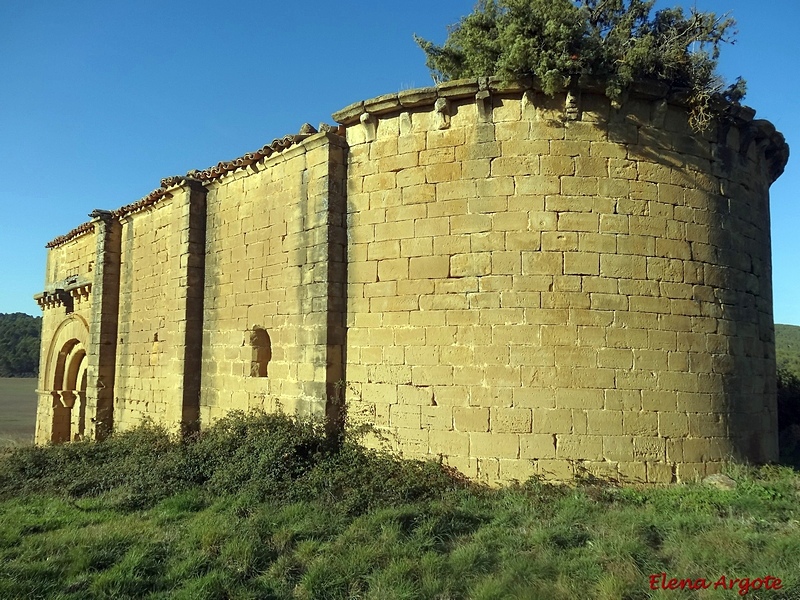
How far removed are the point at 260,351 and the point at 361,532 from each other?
13.2ft

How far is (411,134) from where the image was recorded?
7.28 meters

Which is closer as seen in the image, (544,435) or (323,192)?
(544,435)

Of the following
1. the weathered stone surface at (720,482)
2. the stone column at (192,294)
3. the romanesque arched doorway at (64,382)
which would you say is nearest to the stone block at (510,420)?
the weathered stone surface at (720,482)

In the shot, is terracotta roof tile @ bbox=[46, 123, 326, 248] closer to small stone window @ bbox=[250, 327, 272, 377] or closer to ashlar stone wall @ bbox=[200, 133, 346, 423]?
ashlar stone wall @ bbox=[200, 133, 346, 423]

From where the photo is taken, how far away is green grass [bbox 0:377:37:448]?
24.7 metres

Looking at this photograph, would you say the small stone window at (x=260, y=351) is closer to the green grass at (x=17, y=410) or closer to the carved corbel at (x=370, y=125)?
the carved corbel at (x=370, y=125)

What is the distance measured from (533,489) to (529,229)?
2.79 m

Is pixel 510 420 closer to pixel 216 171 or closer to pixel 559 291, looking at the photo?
pixel 559 291

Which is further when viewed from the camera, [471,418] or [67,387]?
[67,387]

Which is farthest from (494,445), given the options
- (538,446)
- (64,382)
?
(64,382)

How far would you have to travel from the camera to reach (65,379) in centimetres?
1440

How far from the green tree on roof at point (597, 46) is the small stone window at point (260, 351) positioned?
4.66 m

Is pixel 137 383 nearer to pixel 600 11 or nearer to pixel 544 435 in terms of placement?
pixel 544 435

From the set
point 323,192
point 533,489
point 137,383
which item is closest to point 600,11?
point 323,192
